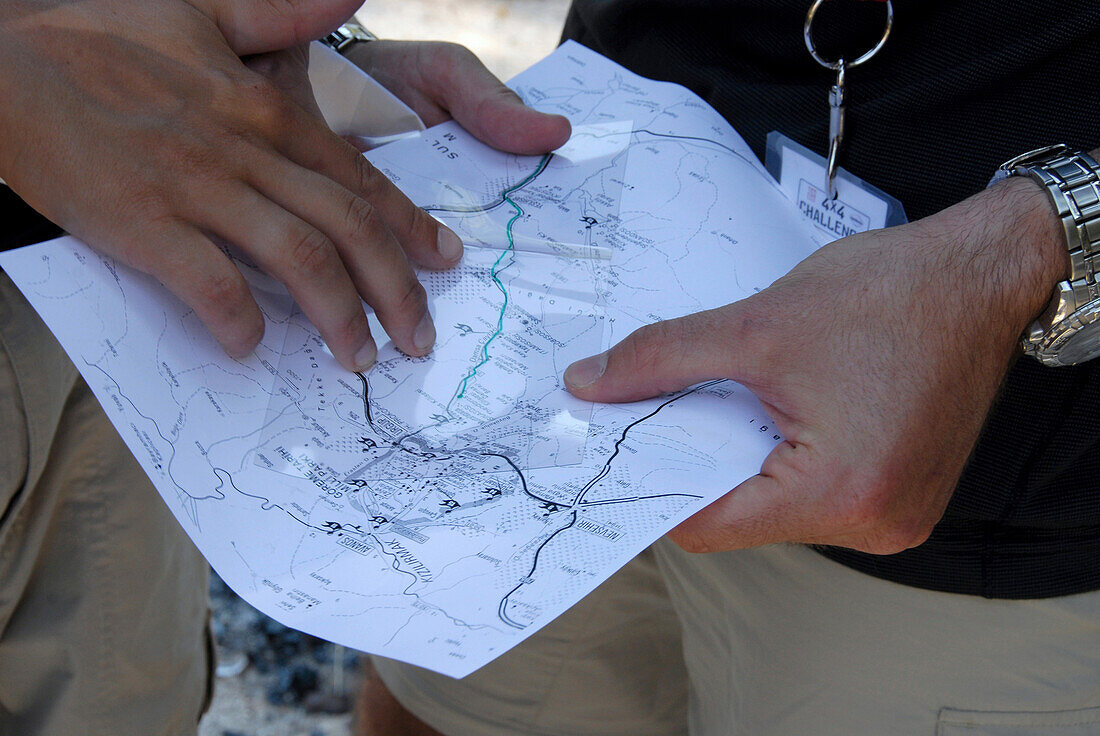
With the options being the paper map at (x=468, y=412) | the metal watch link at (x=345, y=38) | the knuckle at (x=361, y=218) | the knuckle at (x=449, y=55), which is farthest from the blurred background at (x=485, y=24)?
the knuckle at (x=361, y=218)

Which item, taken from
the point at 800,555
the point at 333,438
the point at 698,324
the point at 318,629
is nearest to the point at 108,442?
the point at 333,438

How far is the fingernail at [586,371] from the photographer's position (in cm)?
84

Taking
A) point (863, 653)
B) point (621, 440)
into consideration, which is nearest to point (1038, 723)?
point (863, 653)

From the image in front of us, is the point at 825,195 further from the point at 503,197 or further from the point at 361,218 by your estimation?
the point at 361,218

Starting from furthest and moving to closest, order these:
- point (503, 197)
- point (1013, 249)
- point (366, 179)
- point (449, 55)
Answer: point (449, 55)
point (503, 197)
point (366, 179)
point (1013, 249)

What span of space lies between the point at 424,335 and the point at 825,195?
0.48 meters

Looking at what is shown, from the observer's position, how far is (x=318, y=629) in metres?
0.68

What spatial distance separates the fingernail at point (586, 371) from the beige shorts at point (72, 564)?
0.58 meters

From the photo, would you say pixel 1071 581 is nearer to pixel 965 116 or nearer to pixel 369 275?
pixel 965 116

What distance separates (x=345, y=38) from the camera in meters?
1.23

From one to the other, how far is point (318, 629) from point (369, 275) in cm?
35

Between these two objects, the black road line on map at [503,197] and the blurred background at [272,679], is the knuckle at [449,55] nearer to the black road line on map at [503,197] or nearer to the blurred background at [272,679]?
the black road line on map at [503,197]

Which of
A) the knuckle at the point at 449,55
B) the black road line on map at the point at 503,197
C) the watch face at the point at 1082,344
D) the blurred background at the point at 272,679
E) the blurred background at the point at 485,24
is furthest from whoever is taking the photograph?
the blurred background at the point at 485,24

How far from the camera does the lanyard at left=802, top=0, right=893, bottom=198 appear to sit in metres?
0.92
